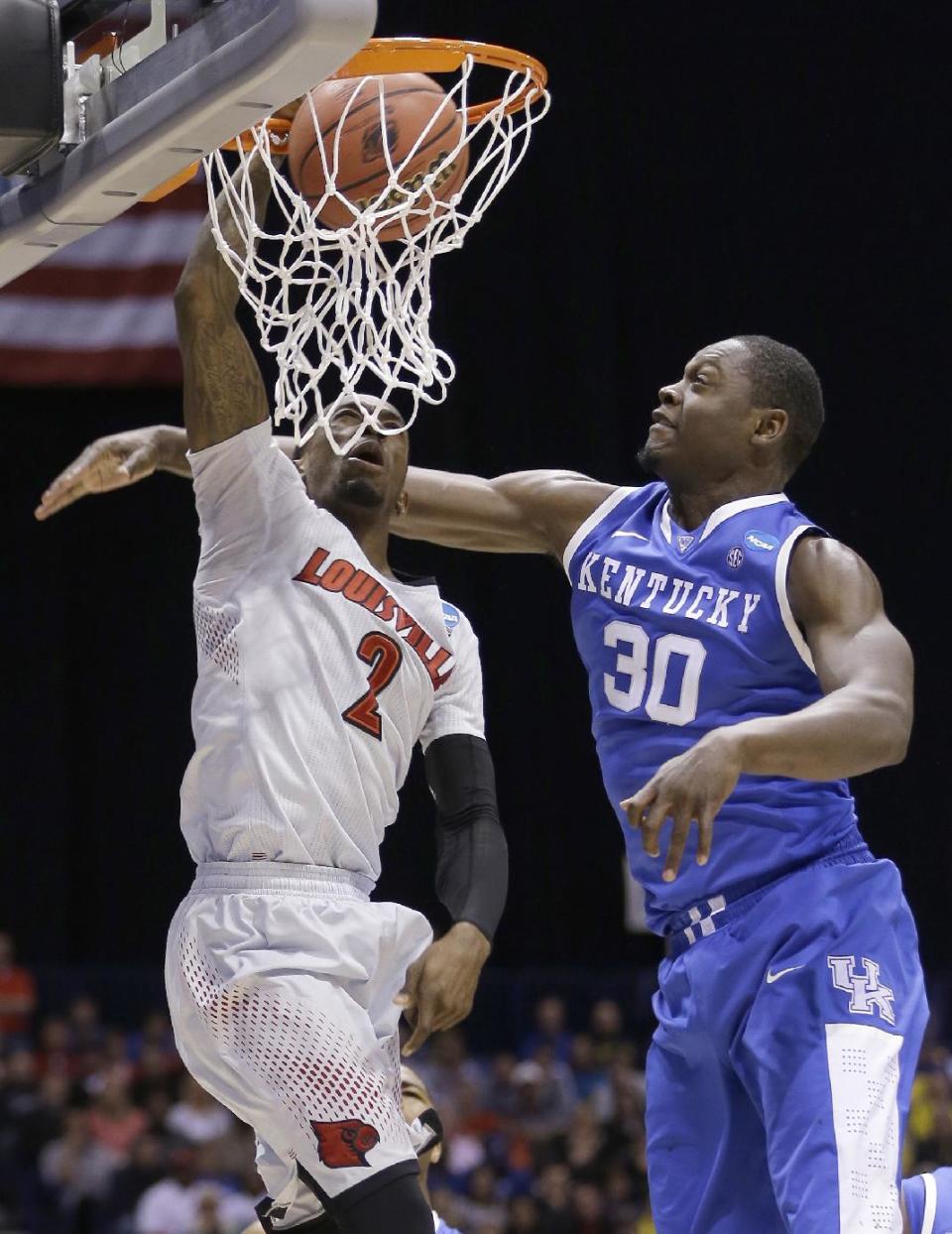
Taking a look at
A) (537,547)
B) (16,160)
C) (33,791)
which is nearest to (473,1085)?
(33,791)

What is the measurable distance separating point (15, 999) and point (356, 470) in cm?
745

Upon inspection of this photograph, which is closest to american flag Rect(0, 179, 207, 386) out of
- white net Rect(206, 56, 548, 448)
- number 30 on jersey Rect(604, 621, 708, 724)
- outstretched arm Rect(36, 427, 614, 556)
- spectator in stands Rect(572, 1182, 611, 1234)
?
spectator in stands Rect(572, 1182, 611, 1234)

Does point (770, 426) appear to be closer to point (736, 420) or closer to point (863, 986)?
point (736, 420)

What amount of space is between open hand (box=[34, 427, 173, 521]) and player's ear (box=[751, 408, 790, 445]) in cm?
139

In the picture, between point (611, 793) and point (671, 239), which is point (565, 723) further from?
point (611, 793)

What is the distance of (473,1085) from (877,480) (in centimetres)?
451

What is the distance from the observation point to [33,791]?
42.8 ft

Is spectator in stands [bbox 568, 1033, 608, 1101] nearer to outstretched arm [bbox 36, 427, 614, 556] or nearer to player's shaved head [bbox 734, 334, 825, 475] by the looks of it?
outstretched arm [bbox 36, 427, 614, 556]

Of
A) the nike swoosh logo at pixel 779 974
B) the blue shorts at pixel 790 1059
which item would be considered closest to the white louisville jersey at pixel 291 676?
the blue shorts at pixel 790 1059

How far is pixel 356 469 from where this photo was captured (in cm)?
433

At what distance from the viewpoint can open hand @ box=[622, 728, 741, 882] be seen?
3.17 metres

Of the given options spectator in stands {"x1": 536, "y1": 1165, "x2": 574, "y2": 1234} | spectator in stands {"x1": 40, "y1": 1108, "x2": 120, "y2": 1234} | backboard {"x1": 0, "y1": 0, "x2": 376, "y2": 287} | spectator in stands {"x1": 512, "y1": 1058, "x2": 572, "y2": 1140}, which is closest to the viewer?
backboard {"x1": 0, "y1": 0, "x2": 376, "y2": 287}

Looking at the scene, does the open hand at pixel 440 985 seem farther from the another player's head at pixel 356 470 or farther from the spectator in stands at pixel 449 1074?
the spectator in stands at pixel 449 1074

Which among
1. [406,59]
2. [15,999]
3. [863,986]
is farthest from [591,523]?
Answer: [15,999]
